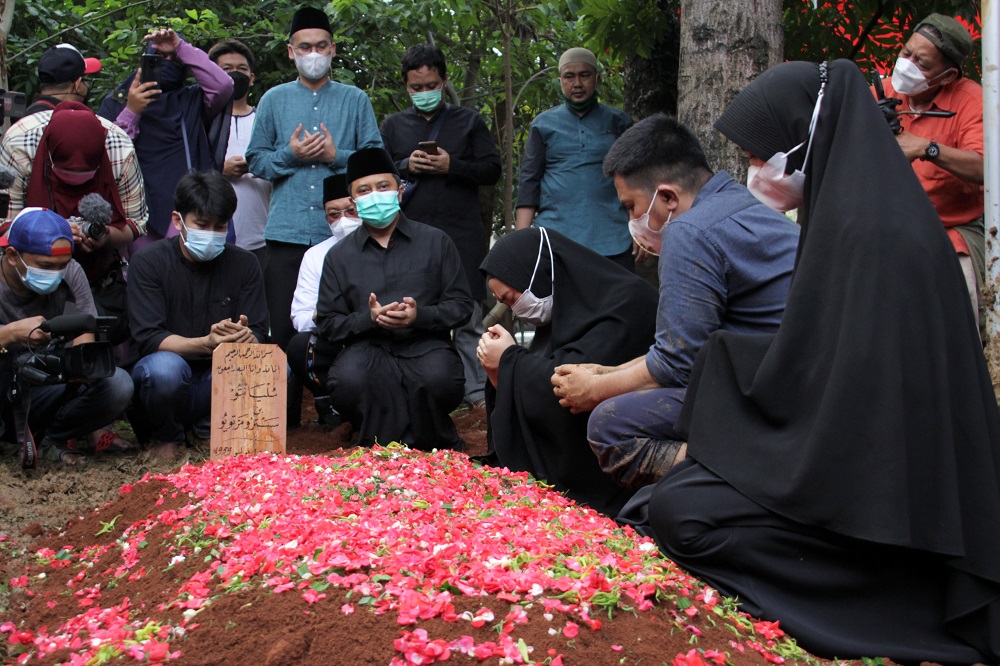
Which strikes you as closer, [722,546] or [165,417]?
[722,546]

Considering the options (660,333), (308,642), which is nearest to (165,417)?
(660,333)

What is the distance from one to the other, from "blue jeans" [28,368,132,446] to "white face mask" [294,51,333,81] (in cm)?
241

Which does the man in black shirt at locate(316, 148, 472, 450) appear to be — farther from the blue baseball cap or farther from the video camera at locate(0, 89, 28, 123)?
the video camera at locate(0, 89, 28, 123)

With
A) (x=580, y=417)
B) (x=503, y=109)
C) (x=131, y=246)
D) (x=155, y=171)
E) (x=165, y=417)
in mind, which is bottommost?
(x=165, y=417)

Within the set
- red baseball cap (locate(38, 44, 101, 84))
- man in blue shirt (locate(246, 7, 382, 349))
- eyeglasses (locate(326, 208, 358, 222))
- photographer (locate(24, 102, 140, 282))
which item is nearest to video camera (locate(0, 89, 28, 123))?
photographer (locate(24, 102, 140, 282))

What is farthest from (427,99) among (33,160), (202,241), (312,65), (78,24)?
(78,24)

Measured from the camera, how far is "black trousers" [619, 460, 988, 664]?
312cm

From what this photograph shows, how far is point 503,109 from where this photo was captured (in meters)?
11.6

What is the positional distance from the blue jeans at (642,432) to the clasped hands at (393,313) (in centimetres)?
192

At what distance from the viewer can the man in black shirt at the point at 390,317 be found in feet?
19.7

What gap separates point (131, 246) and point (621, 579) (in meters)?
4.76

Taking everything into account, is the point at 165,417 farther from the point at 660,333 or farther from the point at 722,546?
the point at 722,546

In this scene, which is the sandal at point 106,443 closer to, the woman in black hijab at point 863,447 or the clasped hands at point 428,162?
the clasped hands at point 428,162

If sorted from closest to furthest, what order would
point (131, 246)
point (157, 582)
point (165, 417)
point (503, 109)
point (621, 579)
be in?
point (621, 579), point (157, 582), point (165, 417), point (131, 246), point (503, 109)
